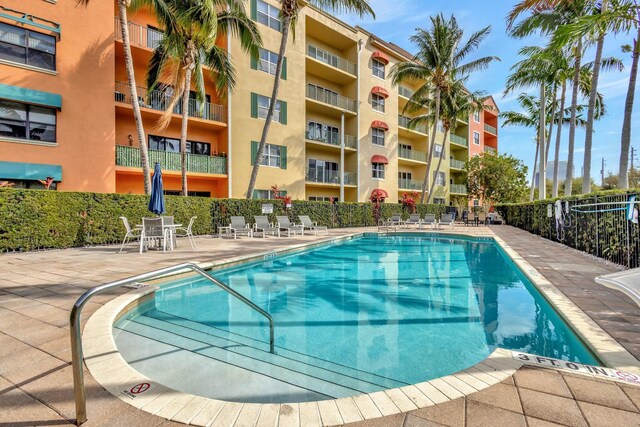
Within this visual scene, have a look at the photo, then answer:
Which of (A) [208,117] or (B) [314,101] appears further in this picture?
(B) [314,101]

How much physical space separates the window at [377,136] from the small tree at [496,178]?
13.3m

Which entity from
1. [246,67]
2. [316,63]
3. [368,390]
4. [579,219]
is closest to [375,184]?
[316,63]

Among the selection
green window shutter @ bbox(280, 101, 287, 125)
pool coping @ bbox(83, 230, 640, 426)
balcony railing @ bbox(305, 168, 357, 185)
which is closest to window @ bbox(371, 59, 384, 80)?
balcony railing @ bbox(305, 168, 357, 185)

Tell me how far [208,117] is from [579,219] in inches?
676

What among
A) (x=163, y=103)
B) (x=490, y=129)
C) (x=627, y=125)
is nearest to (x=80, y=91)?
(x=163, y=103)

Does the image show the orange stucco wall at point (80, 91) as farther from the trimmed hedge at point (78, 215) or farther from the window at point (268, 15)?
the window at point (268, 15)

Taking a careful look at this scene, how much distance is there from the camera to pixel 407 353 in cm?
375

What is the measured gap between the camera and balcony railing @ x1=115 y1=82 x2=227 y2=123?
→ 594 inches

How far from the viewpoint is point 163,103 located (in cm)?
1641

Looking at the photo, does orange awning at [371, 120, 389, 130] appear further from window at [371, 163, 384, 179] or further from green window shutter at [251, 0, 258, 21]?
green window shutter at [251, 0, 258, 21]

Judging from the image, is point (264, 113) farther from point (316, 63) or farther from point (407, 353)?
point (407, 353)

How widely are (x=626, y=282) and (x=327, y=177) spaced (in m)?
22.3

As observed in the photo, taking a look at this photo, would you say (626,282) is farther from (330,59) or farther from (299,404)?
(330,59)

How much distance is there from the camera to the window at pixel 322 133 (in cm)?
2344
